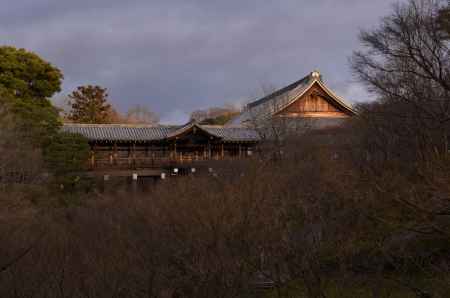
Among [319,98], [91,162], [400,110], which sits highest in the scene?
[319,98]

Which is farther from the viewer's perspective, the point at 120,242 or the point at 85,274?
the point at 120,242

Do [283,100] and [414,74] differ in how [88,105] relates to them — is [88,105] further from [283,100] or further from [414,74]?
[414,74]

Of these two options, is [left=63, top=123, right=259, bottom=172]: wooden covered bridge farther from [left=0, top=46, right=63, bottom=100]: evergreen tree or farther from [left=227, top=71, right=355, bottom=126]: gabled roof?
[left=0, top=46, right=63, bottom=100]: evergreen tree

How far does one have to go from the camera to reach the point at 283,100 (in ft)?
92.6

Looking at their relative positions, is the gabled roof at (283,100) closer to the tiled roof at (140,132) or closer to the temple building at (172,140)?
the temple building at (172,140)

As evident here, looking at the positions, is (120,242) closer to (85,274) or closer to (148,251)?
(148,251)

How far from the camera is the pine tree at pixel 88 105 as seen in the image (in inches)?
1615

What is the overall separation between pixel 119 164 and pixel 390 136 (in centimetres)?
1390

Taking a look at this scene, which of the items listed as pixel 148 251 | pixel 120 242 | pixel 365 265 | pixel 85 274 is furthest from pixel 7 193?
pixel 365 265

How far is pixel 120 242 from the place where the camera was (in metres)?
9.62

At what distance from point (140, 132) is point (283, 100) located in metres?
8.68

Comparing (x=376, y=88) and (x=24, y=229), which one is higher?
(x=376, y=88)

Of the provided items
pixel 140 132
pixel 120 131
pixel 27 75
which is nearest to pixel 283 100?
pixel 140 132

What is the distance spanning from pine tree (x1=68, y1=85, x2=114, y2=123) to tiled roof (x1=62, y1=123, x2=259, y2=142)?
15.6m
